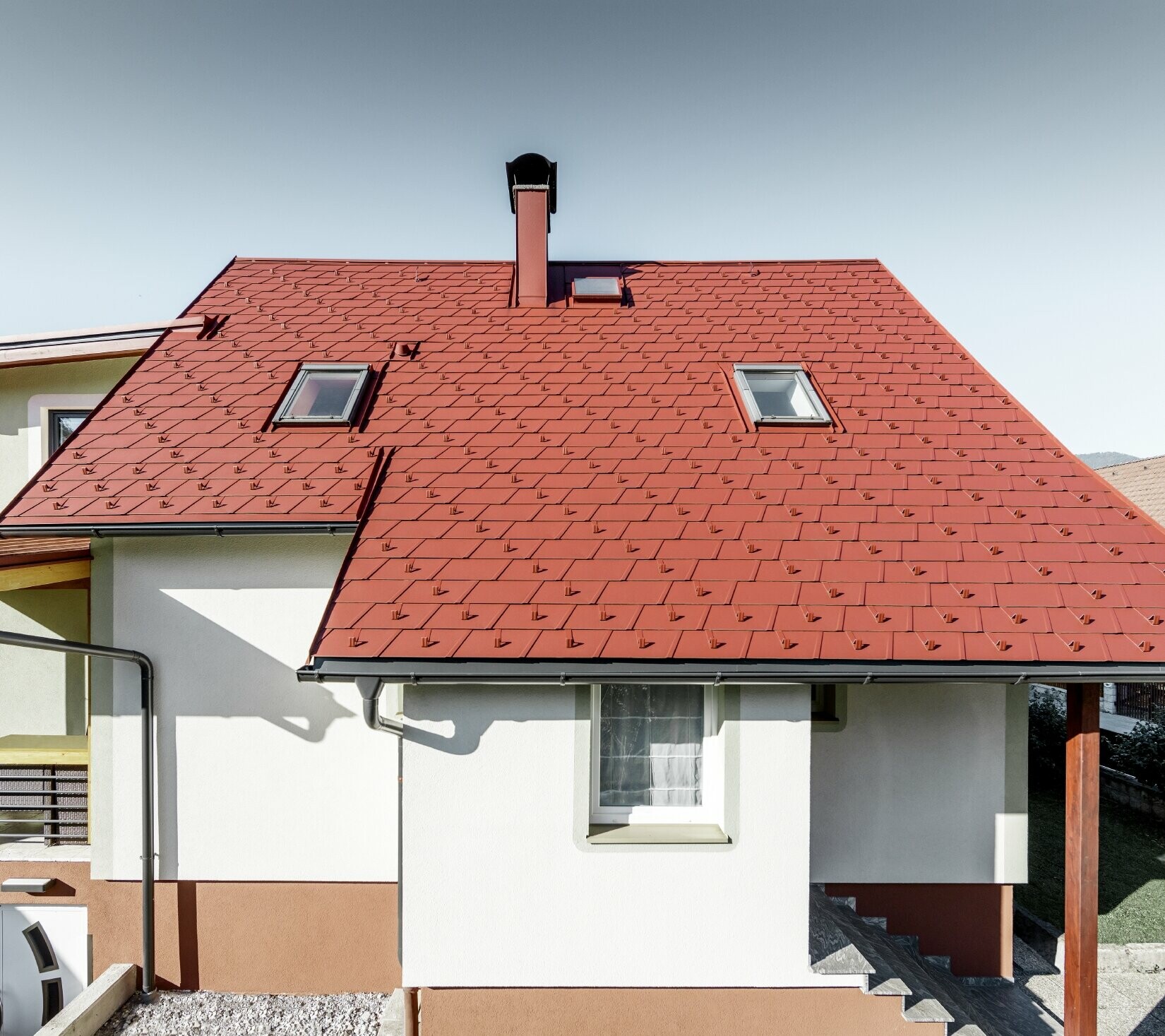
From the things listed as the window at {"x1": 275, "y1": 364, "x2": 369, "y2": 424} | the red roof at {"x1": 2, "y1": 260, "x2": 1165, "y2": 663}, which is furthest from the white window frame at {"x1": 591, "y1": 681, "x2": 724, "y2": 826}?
the window at {"x1": 275, "y1": 364, "x2": 369, "y2": 424}

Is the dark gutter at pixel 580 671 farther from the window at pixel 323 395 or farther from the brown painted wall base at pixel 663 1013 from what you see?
the window at pixel 323 395

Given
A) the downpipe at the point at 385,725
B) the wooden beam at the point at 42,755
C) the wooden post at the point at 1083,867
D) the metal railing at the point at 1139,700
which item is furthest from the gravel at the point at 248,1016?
the metal railing at the point at 1139,700

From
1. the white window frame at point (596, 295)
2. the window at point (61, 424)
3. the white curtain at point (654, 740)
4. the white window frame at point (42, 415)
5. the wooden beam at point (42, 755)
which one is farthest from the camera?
the white window frame at point (596, 295)

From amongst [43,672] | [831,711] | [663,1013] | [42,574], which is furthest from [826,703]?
[43,672]

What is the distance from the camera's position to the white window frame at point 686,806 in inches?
189

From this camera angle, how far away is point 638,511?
5.40 metres

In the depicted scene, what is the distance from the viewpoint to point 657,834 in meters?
4.63

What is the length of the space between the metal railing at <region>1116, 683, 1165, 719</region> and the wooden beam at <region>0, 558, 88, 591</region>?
19.6 m

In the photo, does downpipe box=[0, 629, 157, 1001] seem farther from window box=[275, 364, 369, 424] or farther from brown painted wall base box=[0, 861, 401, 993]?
window box=[275, 364, 369, 424]

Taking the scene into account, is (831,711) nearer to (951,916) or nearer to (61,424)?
(951,916)

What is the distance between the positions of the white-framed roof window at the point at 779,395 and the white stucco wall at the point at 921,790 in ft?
8.96

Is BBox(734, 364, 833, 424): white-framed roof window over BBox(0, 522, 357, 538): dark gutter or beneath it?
over

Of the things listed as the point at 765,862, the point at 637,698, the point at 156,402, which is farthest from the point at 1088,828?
the point at 156,402

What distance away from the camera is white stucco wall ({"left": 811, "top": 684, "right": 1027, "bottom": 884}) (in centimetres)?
578
